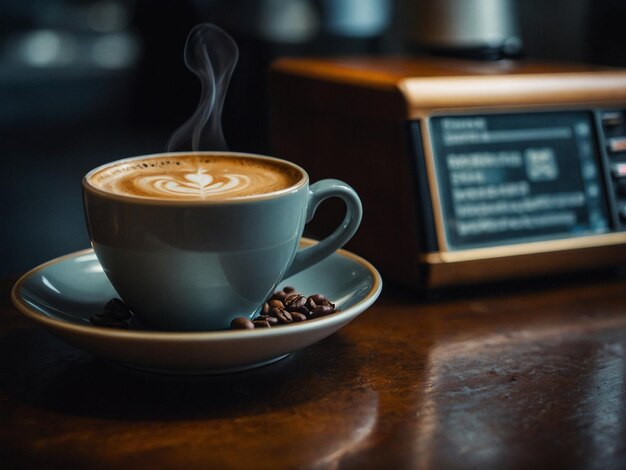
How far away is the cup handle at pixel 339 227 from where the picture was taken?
2.20 feet

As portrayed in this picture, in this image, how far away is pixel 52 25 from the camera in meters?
2.62

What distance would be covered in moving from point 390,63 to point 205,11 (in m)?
1.16

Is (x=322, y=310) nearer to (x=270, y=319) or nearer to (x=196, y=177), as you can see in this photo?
(x=270, y=319)

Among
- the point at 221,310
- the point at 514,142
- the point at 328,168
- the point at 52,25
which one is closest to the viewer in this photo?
the point at 221,310

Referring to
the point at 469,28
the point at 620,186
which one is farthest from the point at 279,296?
the point at 469,28

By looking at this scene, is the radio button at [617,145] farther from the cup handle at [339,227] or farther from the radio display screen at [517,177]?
the cup handle at [339,227]

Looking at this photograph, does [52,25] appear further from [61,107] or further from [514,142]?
[514,142]

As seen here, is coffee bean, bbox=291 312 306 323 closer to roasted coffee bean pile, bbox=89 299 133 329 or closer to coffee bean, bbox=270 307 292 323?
coffee bean, bbox=270 307 292 323

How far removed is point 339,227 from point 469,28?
1.96ft

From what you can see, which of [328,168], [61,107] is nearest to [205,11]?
[61,107]

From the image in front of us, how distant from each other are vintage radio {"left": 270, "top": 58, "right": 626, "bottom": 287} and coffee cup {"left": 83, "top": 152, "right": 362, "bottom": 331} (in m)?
0.17

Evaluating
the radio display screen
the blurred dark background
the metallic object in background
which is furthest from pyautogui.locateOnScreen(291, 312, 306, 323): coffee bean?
the blurred dark background

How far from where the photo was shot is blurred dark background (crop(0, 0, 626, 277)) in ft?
5.65

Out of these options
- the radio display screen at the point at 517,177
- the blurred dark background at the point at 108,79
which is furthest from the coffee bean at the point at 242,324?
the blurred dark background at the point at 108,79
